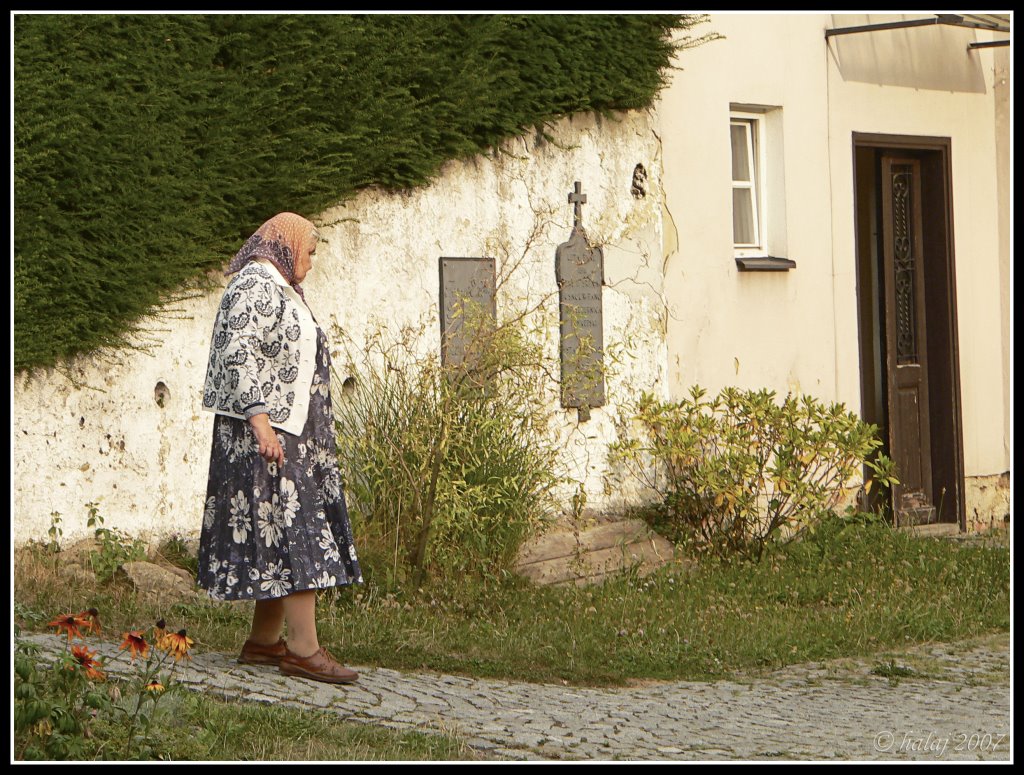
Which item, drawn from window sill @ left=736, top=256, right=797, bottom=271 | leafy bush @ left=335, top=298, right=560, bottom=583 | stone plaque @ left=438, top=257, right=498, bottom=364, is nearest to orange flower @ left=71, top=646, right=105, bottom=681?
leafy bush @ left=335, top=298, right=560, bottom=583

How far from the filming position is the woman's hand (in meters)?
5.63

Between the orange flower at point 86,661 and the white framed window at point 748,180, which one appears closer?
the orange flower at point 86,661

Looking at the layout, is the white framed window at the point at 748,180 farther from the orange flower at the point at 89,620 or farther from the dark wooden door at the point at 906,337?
the orange flower at the point at 89,620

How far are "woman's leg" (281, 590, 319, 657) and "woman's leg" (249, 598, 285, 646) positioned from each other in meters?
0.12

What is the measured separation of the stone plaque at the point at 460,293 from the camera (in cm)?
859

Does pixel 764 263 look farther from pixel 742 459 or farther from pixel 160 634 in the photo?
pixel 160 634

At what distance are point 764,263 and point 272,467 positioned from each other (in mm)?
→ 5715

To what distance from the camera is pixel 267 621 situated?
6004 millimetres

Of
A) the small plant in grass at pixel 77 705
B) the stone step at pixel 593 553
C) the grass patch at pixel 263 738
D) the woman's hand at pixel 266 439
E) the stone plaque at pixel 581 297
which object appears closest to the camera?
the small plant in grass at pixel 77 705

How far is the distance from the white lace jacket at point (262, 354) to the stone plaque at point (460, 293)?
2658mm

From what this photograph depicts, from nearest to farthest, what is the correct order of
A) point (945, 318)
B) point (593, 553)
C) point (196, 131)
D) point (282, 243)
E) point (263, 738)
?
point (263, 738) → point (282, 243) → point (196, 131) → point (593, 553) → point (945, 318)

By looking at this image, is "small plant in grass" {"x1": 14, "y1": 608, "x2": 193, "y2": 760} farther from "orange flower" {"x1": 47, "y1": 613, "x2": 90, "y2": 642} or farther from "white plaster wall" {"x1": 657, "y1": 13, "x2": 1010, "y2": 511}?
"white plaster wall" {"x1": 657, "y1": 13, "x2": 1010, "y2": 511}

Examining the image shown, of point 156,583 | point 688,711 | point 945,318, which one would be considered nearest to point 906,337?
point 945,318

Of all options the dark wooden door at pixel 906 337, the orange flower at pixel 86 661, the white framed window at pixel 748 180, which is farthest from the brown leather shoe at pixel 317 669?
the dark wooden door at pixel 906 337
